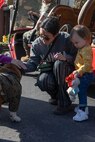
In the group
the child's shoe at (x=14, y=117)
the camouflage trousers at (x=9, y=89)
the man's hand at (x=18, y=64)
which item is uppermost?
the man's hand at (x=18, y=64)

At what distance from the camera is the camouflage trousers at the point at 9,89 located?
467 centimetres

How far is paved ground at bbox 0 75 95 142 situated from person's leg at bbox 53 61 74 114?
0.12 metres

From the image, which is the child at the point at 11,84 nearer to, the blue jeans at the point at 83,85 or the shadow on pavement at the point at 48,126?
the shadow on pavement at the point at 48,126

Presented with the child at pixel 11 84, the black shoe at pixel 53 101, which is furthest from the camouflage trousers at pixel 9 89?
the black shoe at pixel 53 101

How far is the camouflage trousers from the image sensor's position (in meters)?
4.67

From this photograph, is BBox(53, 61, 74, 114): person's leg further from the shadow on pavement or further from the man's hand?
the man's hand

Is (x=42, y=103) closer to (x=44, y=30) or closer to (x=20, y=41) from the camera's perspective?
(x=44, y=30)

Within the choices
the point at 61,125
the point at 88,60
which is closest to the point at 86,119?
the point at 61,125

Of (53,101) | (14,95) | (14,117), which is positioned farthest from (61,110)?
(14,95)

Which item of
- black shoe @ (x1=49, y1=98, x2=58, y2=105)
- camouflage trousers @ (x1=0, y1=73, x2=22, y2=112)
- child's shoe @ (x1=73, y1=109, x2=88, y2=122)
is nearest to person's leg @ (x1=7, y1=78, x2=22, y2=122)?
camouflage trousers @ (x1=0, y1=73, x2=22, y2=112)

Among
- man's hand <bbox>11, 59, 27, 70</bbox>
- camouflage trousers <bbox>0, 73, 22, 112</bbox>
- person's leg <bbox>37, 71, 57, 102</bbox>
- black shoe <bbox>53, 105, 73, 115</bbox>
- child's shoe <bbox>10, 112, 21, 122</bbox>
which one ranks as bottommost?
black shoe <bbox>53, 105, 73, 115</bbox>

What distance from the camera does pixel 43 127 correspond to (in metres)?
4.87

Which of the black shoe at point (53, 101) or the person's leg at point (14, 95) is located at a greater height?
the person's leg at point (14, 95)

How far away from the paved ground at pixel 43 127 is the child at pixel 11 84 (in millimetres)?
194
